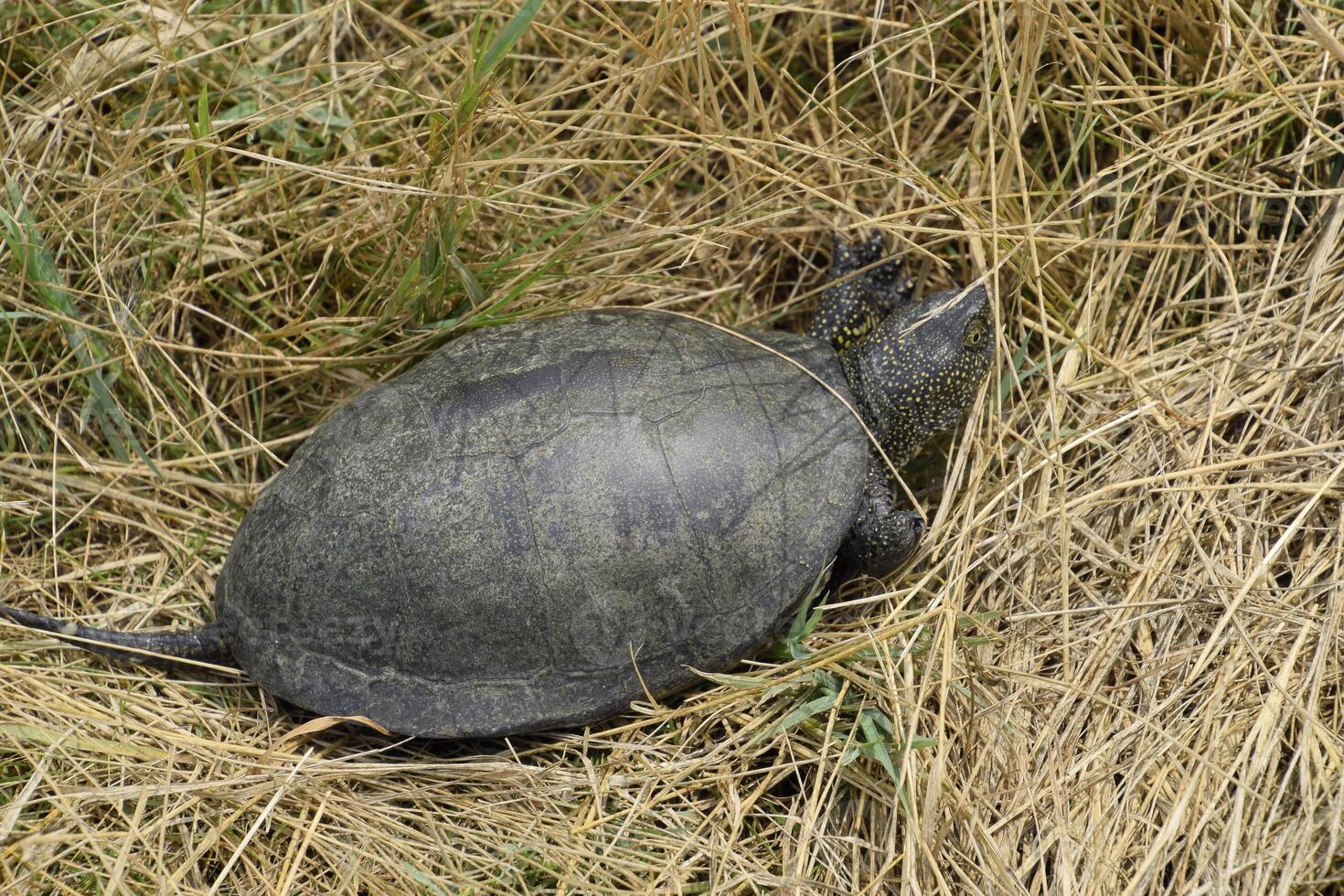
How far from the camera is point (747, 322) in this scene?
3297mm

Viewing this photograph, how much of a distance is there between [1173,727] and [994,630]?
0.50m

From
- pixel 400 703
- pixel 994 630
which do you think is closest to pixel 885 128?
pixel 994 630

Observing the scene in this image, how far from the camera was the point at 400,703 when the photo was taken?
2582 millimetres

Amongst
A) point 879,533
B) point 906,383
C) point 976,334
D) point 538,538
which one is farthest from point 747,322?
point 538,538

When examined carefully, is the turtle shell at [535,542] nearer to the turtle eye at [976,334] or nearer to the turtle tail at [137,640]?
the turtle tail at [137,640]

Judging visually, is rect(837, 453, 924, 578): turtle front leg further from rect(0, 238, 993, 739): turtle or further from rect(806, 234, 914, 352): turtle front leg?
rect(806, 234, 914, 352): turtle front leg

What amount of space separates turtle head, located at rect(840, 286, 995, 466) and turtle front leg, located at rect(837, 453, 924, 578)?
0.18 meters

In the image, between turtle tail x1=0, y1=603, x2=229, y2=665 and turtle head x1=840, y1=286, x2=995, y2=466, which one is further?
turtle head x1=840, y1=286, x2=995, y2=466

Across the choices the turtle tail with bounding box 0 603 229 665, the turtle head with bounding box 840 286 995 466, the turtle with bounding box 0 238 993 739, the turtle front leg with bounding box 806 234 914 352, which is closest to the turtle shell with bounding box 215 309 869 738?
the turtle with bounding box 0 238 993 739

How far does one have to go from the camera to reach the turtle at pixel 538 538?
2514 millimetres

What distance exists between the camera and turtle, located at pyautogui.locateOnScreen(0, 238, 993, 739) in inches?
99.0

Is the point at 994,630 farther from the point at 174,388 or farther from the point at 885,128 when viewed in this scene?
the point at 174,388

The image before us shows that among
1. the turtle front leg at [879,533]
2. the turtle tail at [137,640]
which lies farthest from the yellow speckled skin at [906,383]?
the turtle tail at [137,640]

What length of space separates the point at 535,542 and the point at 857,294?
1332 mm
